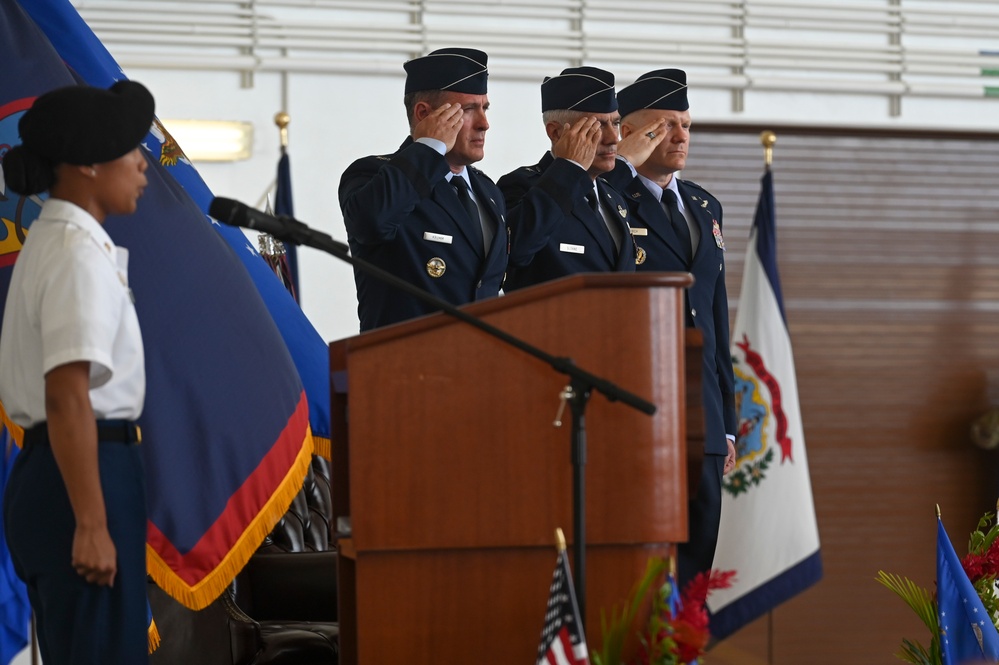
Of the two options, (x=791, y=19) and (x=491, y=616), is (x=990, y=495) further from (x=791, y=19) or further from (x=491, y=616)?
(x=491, y=616)

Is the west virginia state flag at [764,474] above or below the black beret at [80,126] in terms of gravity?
below

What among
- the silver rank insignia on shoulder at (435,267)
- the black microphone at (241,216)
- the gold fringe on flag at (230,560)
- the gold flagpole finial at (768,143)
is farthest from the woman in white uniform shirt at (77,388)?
the gold flagpole finial at (768,143)

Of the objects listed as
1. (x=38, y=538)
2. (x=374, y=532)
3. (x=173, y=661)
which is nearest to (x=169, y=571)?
(x=173, y=661)

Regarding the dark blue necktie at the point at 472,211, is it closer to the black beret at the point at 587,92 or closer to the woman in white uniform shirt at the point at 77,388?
the black beret at the point at 587,92

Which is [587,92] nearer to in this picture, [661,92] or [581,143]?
[581,143]

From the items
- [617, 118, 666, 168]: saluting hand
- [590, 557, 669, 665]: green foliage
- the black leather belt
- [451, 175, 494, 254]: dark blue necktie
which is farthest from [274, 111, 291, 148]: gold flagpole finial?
[590, 557, 669, 665]: green foliage

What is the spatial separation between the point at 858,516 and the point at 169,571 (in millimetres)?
3834

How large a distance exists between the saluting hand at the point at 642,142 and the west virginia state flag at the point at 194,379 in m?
1.02

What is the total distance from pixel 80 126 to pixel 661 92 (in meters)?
1.77

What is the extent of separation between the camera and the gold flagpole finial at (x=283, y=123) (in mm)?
4836

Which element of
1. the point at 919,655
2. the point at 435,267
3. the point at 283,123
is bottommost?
the point at 919,655

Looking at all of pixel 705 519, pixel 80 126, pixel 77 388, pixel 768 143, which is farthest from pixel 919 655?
pixel 768 143

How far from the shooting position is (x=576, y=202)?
2.73 meters

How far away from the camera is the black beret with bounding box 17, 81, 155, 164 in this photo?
6.15 feet
